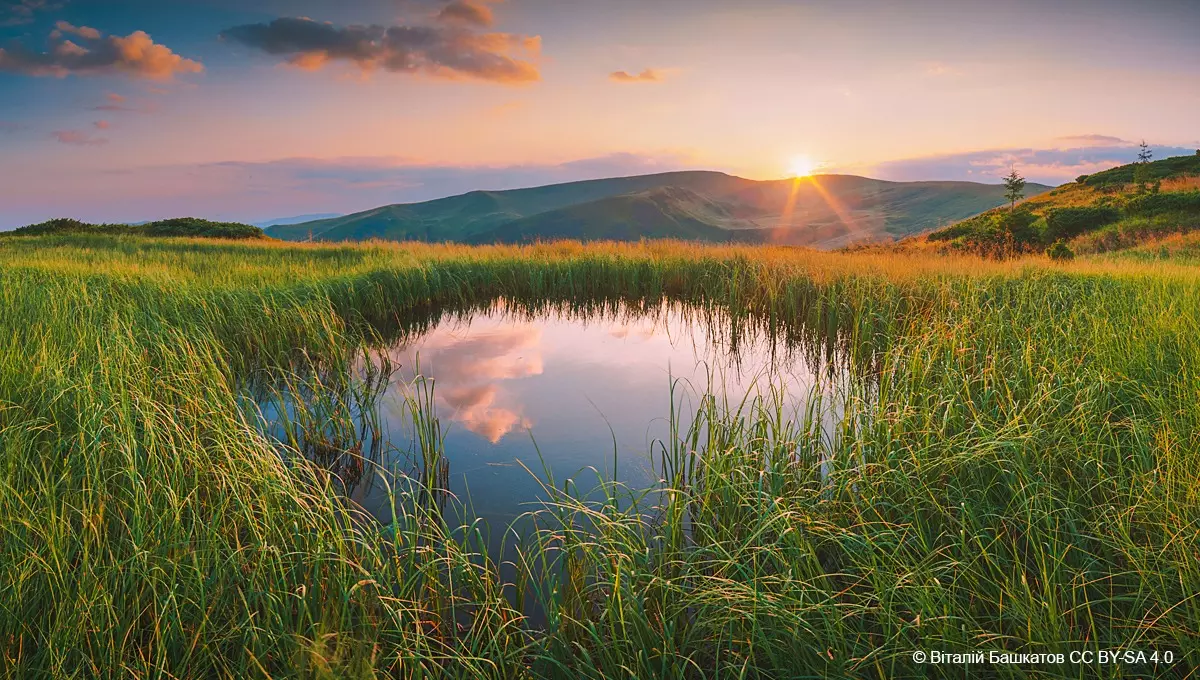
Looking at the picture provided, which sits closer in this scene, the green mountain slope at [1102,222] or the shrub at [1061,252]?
the shrub at [1061,252]

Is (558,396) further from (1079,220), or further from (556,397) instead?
(1079,220)

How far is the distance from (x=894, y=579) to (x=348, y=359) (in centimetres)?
570

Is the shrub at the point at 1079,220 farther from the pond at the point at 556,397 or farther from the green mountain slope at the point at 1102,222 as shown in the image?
the pond at the point at 556,397

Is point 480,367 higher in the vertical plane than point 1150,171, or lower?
lower

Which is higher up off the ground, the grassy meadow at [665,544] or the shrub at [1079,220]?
the shrub at [1079,220]

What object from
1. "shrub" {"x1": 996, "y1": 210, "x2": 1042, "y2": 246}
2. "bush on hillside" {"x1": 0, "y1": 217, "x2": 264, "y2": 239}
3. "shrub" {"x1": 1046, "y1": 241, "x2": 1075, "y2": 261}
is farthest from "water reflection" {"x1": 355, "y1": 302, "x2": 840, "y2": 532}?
"bush on hillside" {"x1": 0, "y1": 217, "x2": 264, "y2": 239}

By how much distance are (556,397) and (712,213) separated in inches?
4805

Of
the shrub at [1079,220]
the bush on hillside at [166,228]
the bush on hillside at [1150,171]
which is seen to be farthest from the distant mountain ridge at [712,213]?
the bush on hillside at [166,228]

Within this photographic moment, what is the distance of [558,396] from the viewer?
5633mm

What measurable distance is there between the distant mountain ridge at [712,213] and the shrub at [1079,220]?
200 feet

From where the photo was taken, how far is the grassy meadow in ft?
6.05

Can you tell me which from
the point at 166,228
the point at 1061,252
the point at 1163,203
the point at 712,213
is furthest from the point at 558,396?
the point at 712,213

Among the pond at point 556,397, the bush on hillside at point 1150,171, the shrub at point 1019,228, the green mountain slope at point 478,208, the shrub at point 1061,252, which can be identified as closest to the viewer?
the pond at point 556,397

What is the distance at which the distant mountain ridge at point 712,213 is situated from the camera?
9625 cm
